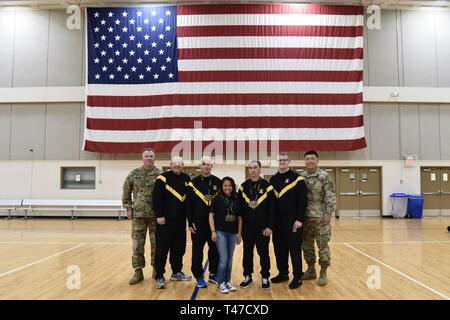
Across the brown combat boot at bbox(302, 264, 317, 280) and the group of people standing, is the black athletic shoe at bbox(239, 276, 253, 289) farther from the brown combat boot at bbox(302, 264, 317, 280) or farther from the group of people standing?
the brown combat boot at bbox(302, 264, 317, 280)

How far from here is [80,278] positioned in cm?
564

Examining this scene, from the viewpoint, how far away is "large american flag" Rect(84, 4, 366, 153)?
14992 mm

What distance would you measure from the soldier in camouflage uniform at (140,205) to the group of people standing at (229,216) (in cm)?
2

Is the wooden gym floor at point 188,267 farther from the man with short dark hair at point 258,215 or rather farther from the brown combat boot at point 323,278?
the man with short dark hair at point 258,215

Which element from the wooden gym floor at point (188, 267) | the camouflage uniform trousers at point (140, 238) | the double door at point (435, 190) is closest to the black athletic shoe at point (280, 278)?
the wooden gym floor at point (188, 267)

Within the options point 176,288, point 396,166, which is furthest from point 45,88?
point 396,166

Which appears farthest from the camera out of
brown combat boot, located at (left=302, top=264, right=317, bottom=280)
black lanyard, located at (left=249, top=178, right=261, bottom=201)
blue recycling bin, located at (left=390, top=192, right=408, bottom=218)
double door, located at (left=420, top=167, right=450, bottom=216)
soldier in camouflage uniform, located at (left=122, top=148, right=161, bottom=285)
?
double door, located at (left=420, top=167, right=450, bottom=216)

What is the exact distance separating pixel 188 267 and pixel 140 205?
1.80 metres

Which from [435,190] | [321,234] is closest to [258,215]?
[321,234]

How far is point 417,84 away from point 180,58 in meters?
10.8

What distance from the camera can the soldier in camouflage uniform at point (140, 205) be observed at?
5449mm

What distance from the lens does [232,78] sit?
15102 mm

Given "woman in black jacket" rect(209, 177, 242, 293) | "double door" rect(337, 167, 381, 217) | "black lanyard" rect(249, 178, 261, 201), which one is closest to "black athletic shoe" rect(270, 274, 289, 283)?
"woman in black jacket" rect(209, 177, 242, 293)

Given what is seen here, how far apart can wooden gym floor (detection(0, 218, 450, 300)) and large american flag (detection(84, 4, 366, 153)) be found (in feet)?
16.4
